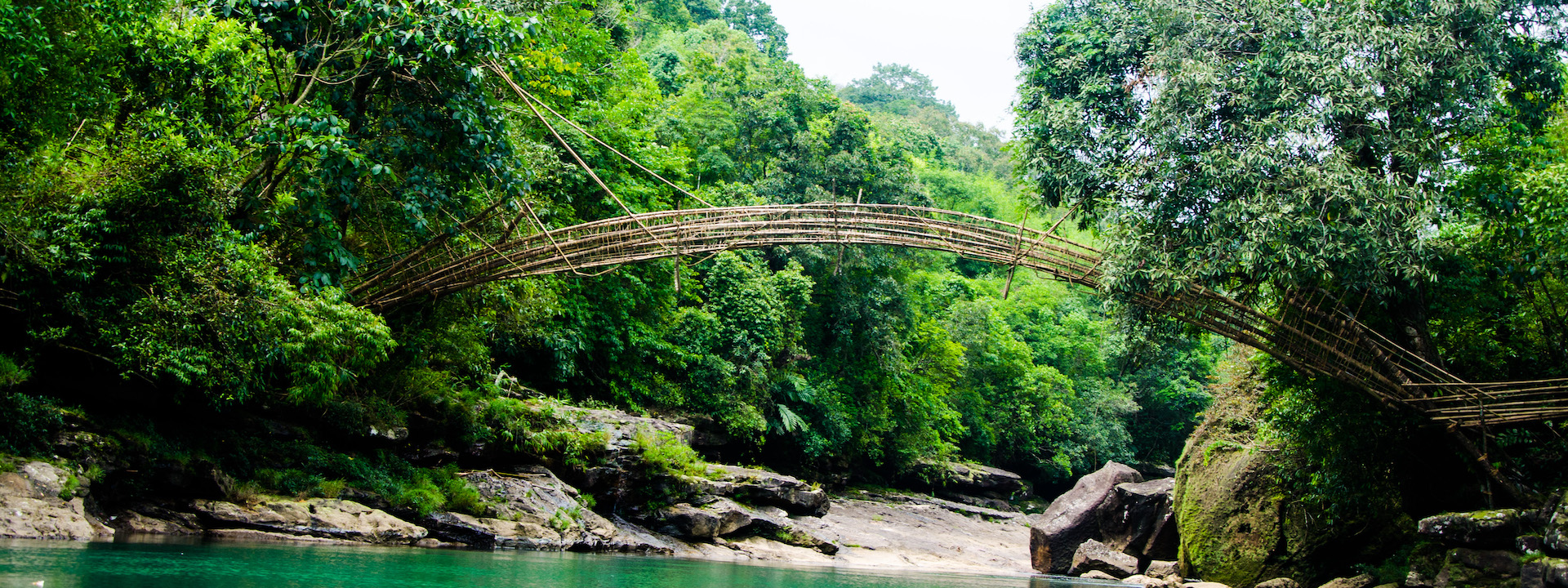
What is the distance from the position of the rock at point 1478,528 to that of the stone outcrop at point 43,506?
14325mm

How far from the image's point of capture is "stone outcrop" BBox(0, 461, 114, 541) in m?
8.20

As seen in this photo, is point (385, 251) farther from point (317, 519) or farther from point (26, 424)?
point (26, 424)

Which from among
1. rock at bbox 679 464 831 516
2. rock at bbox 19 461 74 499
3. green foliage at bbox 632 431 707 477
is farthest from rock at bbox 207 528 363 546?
rock at bbox 679 464 831 516

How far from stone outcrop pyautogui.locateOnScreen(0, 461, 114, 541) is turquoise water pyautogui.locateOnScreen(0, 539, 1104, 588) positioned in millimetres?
290

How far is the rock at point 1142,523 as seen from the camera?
59.1 ft

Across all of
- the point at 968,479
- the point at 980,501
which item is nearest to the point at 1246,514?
the point at 968,479

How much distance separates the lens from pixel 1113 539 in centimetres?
1859

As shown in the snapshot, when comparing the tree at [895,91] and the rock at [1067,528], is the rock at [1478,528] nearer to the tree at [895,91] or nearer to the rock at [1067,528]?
the rock at [1067,528]

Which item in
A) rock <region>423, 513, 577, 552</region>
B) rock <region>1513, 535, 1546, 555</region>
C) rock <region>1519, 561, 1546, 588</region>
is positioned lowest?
rock <region>423, 513, 577, 552</region>

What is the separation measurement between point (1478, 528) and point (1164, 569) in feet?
21.5

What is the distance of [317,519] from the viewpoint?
11148mm

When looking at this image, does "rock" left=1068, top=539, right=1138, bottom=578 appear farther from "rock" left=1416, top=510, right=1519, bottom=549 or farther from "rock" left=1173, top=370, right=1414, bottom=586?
"rock" left=1416, top=510, right=1519, bottom=549

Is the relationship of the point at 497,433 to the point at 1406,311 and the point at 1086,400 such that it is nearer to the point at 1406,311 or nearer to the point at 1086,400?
the point at 1406,311

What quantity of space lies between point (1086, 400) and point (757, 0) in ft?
100
